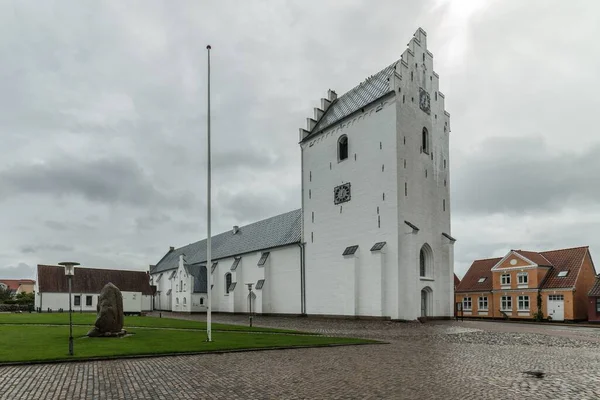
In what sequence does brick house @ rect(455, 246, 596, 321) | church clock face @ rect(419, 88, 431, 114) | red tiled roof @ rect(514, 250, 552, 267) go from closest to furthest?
Result: church clock face @ rect(419, 88, 431, 114) < brick house @ rect(455, 246, 596, 321) < red tiled roof @ rect(514, 250, 552, 267)

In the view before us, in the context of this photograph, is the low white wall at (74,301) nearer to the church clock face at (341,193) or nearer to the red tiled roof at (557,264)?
the church clock face at (341,193)

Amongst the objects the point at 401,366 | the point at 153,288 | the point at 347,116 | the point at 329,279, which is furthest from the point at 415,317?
the point at 153,288

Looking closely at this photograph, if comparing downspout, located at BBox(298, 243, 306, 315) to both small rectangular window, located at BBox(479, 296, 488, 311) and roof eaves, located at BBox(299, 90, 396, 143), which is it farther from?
small rectangular window, located at BBox(479, 296, 488, 311)

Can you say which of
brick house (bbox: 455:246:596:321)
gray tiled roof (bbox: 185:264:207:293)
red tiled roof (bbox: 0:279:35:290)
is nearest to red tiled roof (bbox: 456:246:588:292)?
brick house (bbox: 455:246:596:321)

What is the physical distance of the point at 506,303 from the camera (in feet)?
161

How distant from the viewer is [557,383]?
31.9 feet

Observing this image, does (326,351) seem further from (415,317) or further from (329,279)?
(329,279)

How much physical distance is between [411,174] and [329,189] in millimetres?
8170

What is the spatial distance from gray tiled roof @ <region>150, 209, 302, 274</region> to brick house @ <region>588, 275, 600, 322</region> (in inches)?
1090

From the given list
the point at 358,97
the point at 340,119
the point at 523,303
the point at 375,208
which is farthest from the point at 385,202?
the point at 523,303

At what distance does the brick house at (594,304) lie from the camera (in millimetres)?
40719

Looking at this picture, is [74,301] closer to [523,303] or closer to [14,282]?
[523,303]

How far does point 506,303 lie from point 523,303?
2.23 m

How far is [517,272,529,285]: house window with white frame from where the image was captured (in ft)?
155
